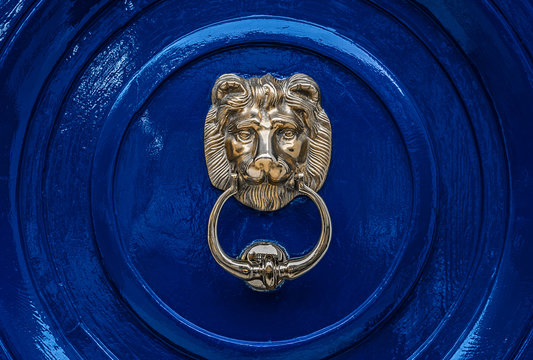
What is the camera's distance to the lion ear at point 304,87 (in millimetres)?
716

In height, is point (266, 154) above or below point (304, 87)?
below

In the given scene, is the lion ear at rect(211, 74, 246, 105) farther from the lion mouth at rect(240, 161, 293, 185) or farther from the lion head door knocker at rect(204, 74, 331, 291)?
the lion mouth at rect(240, 161, 293, 185)

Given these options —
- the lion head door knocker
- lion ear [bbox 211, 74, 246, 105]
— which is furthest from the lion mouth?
lion ear [bbox 211, 74, 246, 105]

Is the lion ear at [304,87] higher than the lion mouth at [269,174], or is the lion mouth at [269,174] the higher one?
the lion ear at [304,87]

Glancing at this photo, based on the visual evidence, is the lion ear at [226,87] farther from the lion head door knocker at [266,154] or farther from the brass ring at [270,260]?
the brass ring at [270,260]

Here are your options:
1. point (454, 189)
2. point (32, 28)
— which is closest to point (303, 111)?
point (454, 189)

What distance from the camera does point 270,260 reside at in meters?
0.70

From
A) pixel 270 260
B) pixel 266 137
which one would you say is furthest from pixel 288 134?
pixel 270 260

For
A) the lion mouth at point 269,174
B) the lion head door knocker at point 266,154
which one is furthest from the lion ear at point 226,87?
the lion mouth at point 269,174

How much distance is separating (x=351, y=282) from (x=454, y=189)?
0.18 metres

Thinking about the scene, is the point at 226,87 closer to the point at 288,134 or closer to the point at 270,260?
A: the point at 288,134

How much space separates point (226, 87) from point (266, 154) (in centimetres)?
11

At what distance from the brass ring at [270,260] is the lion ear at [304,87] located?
0.33 feet

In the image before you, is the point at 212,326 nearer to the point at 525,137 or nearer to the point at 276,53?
the point at 276,53
